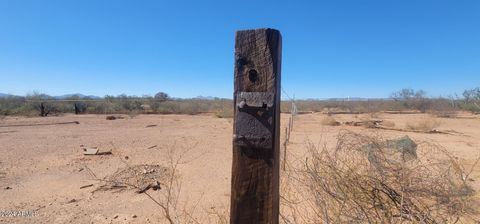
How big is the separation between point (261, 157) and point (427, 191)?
7.36ft

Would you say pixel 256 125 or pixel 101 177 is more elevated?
pixel 256 125

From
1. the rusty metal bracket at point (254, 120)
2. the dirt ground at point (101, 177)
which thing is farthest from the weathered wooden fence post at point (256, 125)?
the dirt ground at point (101, 177)

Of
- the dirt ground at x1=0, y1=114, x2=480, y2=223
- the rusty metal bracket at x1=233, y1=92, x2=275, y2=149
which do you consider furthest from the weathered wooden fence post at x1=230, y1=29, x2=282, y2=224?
the dirt ground at x1=0, y1=114, x2=480, y2=223

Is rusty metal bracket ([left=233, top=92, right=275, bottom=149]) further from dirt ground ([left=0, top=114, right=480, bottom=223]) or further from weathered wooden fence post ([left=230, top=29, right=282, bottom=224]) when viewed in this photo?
dirt ground ([left=0, top=114, right=480, bottom=223])

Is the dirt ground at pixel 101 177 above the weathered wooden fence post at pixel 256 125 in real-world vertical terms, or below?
below

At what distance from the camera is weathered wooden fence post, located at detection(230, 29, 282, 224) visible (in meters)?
1.28

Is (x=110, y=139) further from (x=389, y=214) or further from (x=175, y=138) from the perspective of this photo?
(x=389, y=214)

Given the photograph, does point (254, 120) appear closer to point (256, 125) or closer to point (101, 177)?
point (256, 125)

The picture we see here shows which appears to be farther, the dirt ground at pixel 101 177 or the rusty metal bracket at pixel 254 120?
the dirt ground at pixel 101 177

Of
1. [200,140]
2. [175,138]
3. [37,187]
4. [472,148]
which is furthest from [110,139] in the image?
[472,148]

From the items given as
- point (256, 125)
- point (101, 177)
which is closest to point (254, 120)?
point (256, 125)

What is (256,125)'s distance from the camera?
129cm

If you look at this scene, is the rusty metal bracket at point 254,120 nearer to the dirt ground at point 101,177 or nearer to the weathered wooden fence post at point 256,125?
the weathered wooden fence post at point 256,125

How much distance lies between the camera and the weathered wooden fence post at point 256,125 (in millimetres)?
1275
